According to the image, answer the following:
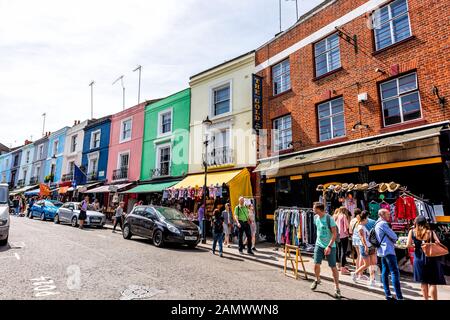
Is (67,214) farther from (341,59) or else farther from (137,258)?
(341,59)

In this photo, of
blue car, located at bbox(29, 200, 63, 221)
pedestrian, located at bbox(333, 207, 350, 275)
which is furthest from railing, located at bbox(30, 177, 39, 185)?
pedestrian, located at bbox(333, 207, 350, 275)

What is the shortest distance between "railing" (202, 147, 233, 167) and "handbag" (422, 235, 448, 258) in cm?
1066

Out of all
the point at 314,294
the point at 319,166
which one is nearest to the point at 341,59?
the point at 319,166

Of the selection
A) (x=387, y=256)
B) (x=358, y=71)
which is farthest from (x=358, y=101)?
(x=387, y=256)

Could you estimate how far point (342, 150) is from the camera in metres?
10.2

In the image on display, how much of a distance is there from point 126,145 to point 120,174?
8.00 feet

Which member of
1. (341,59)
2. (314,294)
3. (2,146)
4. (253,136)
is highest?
(2,146)

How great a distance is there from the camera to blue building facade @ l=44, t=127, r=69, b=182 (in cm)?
3014

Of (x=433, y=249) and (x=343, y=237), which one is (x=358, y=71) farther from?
(x=433, y=249)

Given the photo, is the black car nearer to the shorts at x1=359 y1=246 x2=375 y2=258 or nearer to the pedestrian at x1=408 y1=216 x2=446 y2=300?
the shorts at x1=359 y1=246 x2=375 y2=258

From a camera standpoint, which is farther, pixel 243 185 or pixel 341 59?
pixel 243 185
